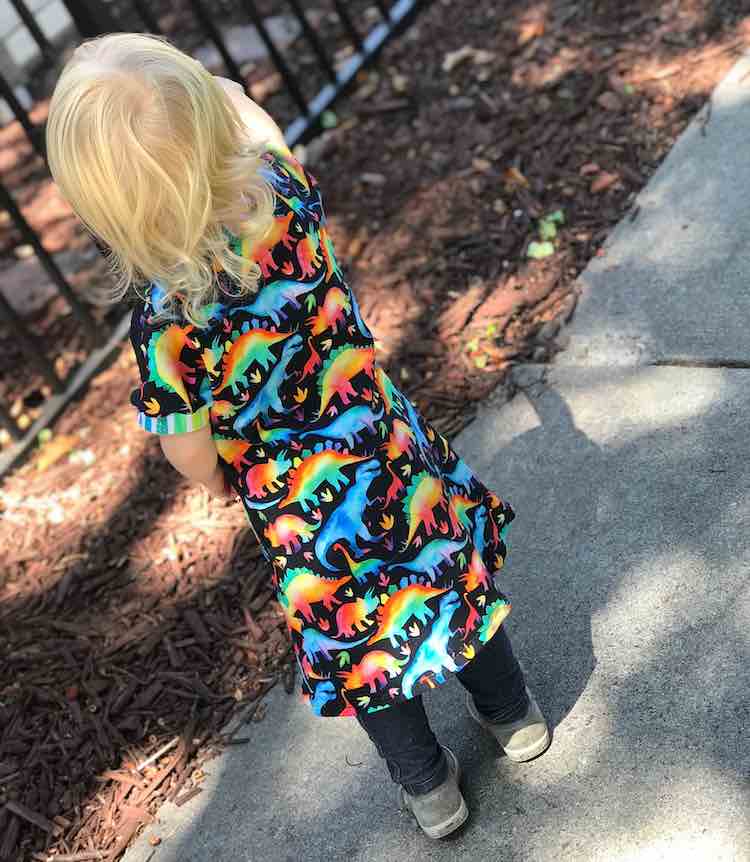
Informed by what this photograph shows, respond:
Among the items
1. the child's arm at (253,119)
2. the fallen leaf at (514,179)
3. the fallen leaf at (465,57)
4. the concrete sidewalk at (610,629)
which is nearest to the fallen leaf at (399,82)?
the fallen leaf at (465,57)

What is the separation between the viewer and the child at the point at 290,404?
172 centimetres

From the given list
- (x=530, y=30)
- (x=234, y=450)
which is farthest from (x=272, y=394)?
(x=530, y=30)

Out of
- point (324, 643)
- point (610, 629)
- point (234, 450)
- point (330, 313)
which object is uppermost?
point (330, 313)

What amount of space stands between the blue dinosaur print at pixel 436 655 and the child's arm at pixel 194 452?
502mm

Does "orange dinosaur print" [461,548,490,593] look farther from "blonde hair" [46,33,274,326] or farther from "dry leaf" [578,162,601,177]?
"dry leaf" [578,162,601,177]

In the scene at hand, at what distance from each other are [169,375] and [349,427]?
1.11 ft

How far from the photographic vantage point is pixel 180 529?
330 cm

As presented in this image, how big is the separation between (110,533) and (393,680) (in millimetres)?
1608

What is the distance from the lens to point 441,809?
215cm

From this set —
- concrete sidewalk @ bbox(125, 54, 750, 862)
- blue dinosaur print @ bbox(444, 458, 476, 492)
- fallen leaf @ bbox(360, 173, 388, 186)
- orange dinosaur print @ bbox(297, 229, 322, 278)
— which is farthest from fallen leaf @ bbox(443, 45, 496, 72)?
orange dinosaur print @ bbox(297, 229, 322, 278)

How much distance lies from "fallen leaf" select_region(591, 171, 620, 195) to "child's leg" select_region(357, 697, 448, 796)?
2.10 m

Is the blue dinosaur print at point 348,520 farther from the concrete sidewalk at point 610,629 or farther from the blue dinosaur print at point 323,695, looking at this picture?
the concrete sidewalk at point 610,629

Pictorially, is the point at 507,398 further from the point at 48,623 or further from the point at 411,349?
the point at 48,623

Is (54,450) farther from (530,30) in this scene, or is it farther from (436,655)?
(530,30)
